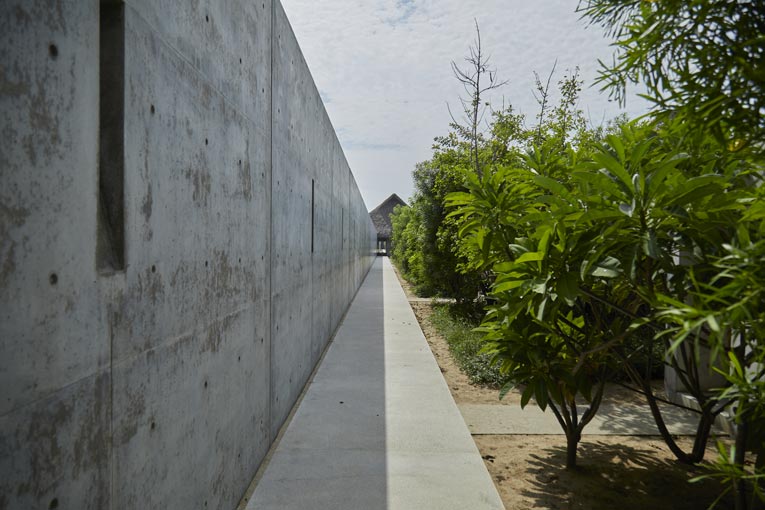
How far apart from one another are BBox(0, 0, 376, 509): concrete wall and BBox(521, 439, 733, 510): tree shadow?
2.15 m

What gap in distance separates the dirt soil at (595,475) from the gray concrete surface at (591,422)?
14 centimetres

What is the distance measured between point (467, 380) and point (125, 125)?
18.8 ft

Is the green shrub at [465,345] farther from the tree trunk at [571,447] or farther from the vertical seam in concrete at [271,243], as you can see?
the vertical seam in concrete at [271,243]

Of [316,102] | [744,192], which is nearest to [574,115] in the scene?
[316,102]

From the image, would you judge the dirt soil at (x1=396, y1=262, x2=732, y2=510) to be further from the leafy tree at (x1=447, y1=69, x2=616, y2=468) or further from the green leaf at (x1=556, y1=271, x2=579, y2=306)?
the green leaf at (x1=556, y1=271, x2=579, y2=306)

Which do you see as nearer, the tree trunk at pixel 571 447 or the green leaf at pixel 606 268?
the green leaf at pixel 606 268

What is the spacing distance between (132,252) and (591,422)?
465 cm

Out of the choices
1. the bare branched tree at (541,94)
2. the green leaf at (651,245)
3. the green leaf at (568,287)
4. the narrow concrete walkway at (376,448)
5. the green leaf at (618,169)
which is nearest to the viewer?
the green leaf at (651,245)

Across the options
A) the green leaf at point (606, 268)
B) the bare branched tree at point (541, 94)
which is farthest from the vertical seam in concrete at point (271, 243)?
the bare branched tree at point (541, 94)

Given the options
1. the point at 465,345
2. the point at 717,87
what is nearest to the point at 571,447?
the point at 717,87

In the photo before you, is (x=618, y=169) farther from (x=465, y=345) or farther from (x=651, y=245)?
(x=465, y=345)

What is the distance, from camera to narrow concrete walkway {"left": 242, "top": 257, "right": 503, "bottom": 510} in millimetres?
3309

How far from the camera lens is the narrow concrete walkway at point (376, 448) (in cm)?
331

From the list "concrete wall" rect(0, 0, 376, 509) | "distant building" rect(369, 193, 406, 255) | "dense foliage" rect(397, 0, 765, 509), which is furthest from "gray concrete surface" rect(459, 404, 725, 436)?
"distant building" rect(369, 193, 406, 255)
